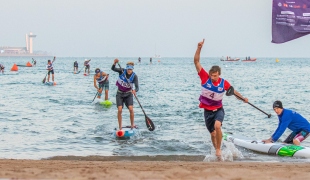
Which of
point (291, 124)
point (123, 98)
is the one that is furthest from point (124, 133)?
point (291, 124)

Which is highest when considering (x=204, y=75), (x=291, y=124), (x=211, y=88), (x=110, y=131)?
(x=204, y=75)

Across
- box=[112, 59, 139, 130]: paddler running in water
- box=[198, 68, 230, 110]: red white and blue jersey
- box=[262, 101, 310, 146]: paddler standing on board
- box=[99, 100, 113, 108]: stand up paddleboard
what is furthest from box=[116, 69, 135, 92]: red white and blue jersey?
box=[99, 100, 113, 108]: stand up paddleboard

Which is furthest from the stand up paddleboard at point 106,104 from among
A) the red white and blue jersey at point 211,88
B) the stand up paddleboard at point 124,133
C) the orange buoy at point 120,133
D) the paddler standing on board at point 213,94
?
the red white and blue jersey at point 211,88

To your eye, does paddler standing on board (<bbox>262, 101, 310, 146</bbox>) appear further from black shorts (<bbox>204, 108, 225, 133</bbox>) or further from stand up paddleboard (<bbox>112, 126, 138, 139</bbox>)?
stand up paddleboard (<bbox>112, 126, 138, 139</bbox>)

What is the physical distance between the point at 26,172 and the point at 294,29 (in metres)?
3.62

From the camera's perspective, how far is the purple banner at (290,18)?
4941 millimetres

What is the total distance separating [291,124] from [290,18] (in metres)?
5.07

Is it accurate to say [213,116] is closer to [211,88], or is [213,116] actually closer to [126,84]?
[211,88]

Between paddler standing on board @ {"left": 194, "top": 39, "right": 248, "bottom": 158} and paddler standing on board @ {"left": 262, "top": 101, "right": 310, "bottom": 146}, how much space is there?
5.15 ft

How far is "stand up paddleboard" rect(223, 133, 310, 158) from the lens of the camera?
909 centimetres

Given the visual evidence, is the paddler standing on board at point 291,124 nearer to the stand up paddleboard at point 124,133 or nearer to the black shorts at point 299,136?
the black shorts at point 299,136

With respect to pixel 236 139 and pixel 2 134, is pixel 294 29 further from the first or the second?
pixel 2 134

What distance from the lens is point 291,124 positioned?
9.65 m

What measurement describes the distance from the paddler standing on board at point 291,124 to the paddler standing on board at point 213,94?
1569mm
